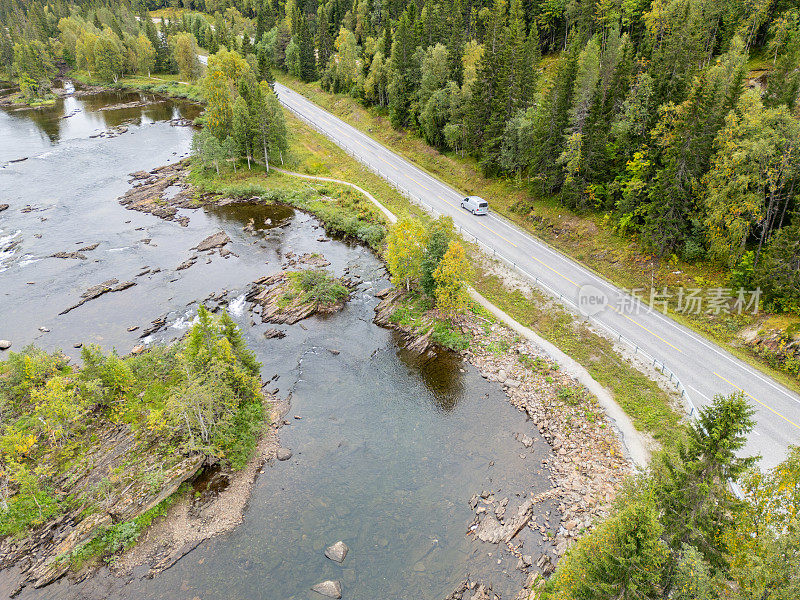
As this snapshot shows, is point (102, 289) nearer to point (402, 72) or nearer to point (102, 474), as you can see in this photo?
point (102, 474)

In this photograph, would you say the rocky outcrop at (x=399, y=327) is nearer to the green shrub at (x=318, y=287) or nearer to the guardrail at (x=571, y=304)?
the green shrub at (x=318, y=287)

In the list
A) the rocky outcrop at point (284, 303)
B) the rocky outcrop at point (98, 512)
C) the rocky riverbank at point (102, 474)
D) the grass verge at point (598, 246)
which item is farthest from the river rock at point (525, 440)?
the rocky outcrop at point (284, 303)

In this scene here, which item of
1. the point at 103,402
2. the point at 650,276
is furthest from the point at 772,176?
the point at 103,402

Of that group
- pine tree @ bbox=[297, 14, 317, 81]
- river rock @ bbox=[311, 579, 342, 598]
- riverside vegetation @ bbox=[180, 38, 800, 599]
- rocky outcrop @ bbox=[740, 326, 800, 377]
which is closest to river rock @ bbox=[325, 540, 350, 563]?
river rock @ bbox=[311, 579, 342, 598]

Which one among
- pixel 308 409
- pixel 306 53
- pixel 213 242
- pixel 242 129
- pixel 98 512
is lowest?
pixel 308 409

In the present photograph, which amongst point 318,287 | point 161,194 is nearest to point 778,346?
point 318,287

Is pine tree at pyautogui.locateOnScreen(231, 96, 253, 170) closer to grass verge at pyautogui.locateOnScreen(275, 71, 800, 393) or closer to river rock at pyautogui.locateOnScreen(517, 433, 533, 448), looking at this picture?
grass verge at pyautogui.locateOnScreen(275, 71, 800, 393)
